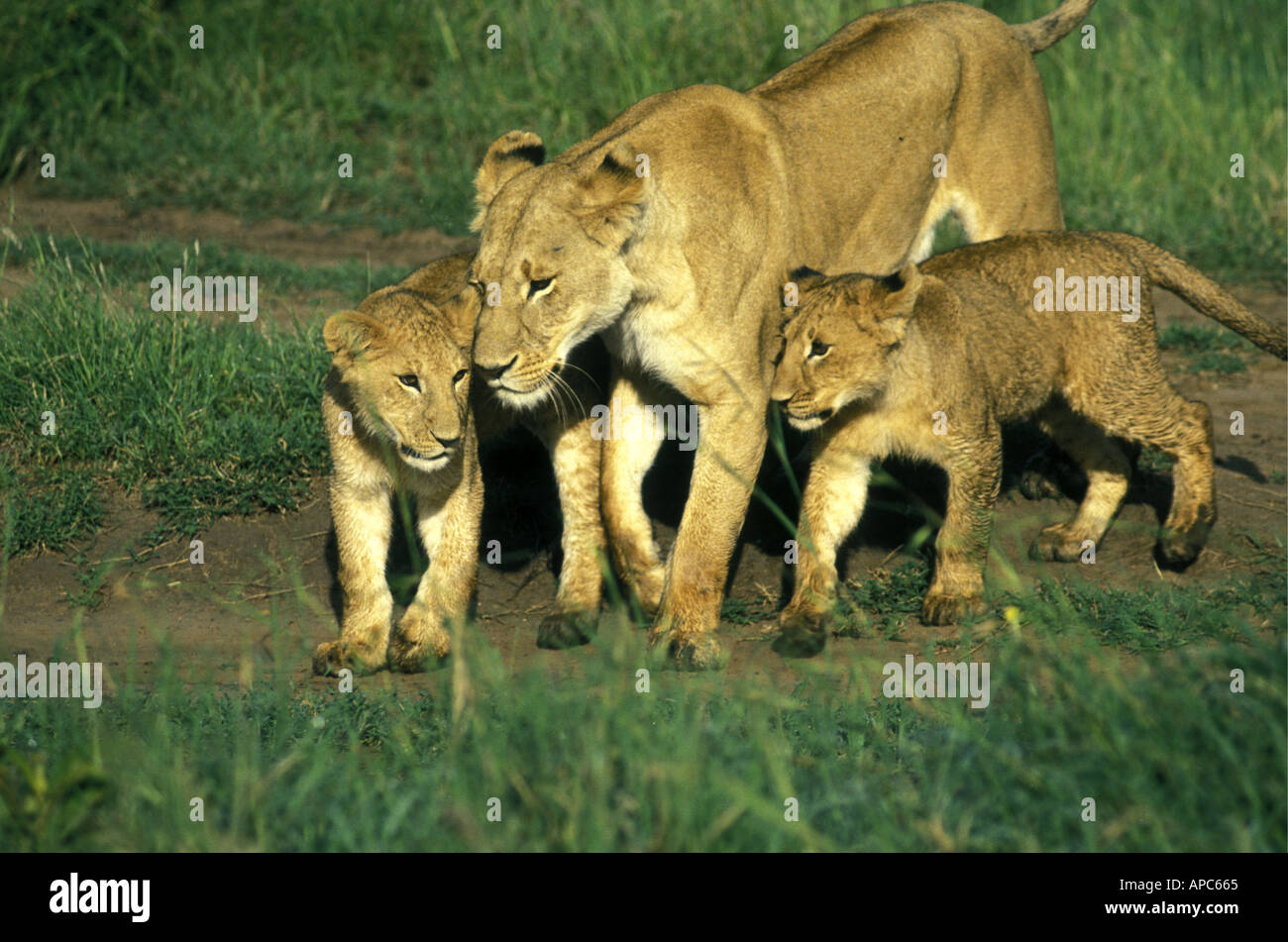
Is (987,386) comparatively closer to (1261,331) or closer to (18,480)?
(1261,331)

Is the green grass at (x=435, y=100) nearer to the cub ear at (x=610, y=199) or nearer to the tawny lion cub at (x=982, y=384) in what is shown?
the tawny lion cub at (x=982, y=384)

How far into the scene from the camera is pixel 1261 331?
→ 5992mm

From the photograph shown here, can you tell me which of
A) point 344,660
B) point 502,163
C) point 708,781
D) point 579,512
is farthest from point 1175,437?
point 708,781

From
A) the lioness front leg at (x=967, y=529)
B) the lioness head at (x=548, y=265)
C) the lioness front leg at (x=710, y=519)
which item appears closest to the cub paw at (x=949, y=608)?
the lioness front leg at (x=967, y=529)

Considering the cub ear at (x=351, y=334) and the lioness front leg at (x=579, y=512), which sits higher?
the cub ear at (x=351, y=334)

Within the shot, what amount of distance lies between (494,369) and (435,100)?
6067 millimetres

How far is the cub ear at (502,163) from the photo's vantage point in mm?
5129

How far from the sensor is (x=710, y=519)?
5211mm

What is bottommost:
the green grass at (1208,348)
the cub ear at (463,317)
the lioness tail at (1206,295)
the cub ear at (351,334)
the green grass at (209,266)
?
the cub ear at (351,334)

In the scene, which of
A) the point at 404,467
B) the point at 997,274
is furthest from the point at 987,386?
the point at 404,467

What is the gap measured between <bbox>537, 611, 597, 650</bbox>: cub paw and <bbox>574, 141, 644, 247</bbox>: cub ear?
4.64 feet

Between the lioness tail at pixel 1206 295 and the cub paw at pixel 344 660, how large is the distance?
3.33 m

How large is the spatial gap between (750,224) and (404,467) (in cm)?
145

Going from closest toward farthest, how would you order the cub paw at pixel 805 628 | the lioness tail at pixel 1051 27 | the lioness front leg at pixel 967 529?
the cub paw at pixel 805 628, the lioness front leg at pixel 967 529, the lioness tail at pixel 1051 27
